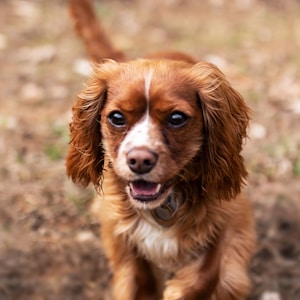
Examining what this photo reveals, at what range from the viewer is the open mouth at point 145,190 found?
2973 mm

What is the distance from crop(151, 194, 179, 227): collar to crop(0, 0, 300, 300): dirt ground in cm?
77

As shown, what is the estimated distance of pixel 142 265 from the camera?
3.66 metres

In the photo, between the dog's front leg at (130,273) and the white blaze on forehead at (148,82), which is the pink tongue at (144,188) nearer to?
the white blaze on forehead at (148,82)

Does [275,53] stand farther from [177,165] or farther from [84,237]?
[177,165]

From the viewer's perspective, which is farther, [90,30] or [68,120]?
[68,120]

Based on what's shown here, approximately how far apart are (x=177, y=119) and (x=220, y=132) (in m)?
0.24

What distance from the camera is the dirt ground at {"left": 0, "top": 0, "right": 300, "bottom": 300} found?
13.3 feet

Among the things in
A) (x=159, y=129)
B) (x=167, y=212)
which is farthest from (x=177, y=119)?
(x=167, y=212)

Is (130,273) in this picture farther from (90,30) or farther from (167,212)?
(90,30)

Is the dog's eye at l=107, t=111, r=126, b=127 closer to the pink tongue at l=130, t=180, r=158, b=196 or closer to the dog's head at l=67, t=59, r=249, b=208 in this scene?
→ the dog's head at l=67, t=59, r=249, b=208

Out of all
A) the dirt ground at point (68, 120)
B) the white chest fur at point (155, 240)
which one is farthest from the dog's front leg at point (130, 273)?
the dirt ground at point (68, 120)

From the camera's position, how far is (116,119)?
9.75 ft

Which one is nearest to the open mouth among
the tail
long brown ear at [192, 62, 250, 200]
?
long brown ear at [192, 62, 250, 200]

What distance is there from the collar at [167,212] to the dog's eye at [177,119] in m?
0.48
